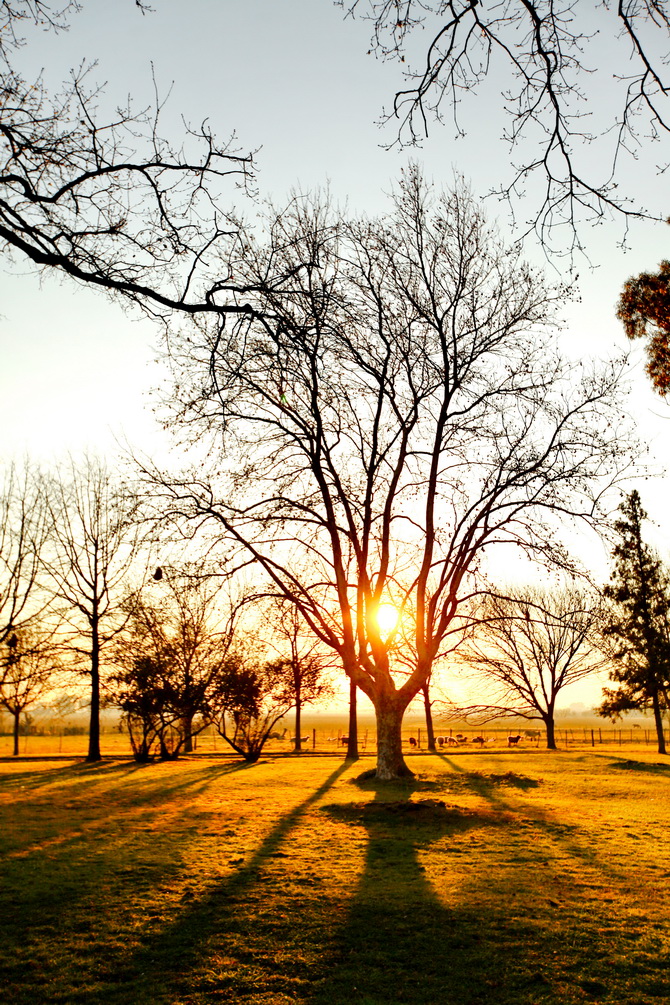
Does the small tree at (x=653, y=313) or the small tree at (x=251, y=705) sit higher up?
the small tree at (x=653, y=313)

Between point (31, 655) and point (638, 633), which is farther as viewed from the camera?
point (638, 633)

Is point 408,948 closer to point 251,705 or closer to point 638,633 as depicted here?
point 251,705

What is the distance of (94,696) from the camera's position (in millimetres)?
29828

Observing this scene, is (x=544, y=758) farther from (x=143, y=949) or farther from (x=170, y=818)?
(x=143, y=949)

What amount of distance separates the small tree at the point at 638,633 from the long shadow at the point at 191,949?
108 ft

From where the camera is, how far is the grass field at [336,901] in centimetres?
522

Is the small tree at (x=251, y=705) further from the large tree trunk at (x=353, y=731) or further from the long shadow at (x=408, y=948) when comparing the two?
the long shadow at (x=408, y=948)

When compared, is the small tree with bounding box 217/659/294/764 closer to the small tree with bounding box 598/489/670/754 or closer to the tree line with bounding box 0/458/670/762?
the tree line with bounding box 0/458/670/762

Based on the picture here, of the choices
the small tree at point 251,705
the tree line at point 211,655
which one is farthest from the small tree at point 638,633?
the small tree at point 251,705

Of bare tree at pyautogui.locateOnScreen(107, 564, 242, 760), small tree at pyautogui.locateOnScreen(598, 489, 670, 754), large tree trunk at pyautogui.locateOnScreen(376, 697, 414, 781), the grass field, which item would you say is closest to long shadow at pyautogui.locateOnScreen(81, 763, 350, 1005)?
the grass field

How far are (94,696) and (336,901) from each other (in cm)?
2491

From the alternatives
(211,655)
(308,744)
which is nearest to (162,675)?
(211,655)

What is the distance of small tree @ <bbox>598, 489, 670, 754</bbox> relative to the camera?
3688 cm

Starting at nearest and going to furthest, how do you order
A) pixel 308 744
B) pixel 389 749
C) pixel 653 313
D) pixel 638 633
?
1. pixel 653 313
2. pixel 389 749
3. pixel 638 633
4. pixel 308 744
